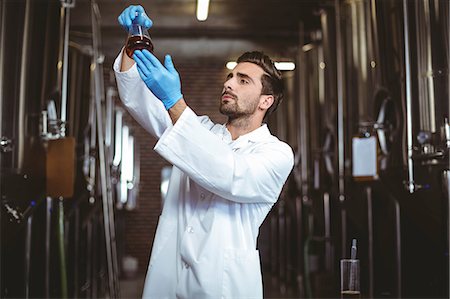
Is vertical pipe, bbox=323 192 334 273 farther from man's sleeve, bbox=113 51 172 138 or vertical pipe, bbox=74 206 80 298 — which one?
man's sleeve, bbox=113 51 172 138

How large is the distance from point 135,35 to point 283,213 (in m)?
3.97

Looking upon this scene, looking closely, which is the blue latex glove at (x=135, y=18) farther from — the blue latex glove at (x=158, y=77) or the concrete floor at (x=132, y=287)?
the concrete floor at (x=132, y=287)

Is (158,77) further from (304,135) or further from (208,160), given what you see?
(304,135)

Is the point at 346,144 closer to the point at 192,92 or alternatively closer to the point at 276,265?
the point at 192,92

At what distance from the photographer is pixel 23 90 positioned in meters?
2.93

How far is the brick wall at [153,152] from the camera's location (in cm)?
320

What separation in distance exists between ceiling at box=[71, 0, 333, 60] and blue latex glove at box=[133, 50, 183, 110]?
153 centimetres

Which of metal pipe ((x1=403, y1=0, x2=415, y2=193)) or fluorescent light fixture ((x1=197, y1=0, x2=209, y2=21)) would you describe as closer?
metal pipe ((x1=403, y1=0, x2=415, y2=193))

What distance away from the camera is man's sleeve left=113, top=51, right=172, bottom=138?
7.24 feet

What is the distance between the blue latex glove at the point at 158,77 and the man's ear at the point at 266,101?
1.34ft

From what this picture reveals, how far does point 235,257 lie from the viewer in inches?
79.9

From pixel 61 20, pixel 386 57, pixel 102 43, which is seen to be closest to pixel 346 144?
pixel 386 57

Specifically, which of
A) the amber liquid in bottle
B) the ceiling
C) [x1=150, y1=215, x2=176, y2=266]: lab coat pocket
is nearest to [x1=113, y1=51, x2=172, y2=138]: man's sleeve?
the amber liquid in bottle

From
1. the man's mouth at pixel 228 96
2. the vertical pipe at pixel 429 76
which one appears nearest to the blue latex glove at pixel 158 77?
the man's mouth at pixel 228 96
